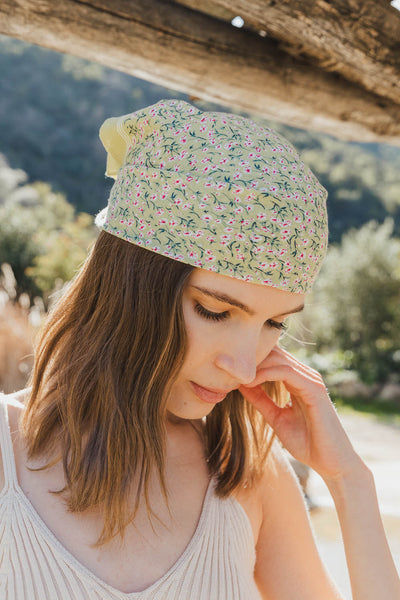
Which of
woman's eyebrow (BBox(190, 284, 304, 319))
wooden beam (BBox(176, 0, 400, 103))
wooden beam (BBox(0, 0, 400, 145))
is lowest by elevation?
woman's eyebrow (BBox(190, 284, 304, 319))

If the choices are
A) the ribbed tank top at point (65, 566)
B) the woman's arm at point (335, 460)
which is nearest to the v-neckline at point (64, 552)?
the ribbed tank top at point (65, 566)

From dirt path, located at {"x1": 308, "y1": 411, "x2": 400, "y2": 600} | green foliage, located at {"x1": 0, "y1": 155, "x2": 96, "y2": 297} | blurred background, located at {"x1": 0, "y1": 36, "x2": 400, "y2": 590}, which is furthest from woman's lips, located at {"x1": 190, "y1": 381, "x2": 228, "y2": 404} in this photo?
green foliage, located at {"x1": 0, "y1": 155, "x2": 96, "y2": 297}

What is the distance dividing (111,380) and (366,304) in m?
15.2

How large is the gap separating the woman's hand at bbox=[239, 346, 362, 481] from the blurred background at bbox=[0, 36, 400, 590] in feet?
1.08

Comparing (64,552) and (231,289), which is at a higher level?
(231,289)

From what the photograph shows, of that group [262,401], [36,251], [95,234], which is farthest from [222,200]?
[95,234]

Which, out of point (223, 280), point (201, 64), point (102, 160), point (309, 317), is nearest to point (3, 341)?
point (201, 64)

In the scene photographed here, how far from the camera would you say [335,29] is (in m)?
1.76

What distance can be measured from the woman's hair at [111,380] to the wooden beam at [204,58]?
70cm

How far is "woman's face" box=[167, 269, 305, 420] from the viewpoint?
1339 millimetres

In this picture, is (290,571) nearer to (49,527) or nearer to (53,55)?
(49,527)

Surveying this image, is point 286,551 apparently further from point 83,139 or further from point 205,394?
point 83,139

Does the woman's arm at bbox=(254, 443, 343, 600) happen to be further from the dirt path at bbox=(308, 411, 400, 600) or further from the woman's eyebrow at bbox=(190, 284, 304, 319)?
the dirt path at bbox=(308, 411, 400, 600)

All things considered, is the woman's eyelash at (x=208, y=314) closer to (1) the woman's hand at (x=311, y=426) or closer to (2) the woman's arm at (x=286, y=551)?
(1) the woman's hand at (x=311, y=426)
